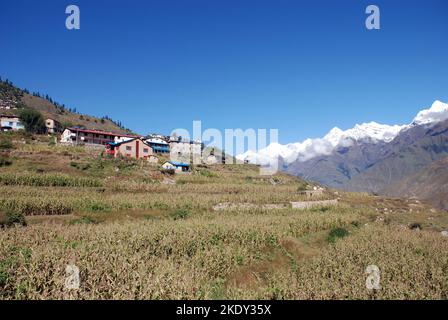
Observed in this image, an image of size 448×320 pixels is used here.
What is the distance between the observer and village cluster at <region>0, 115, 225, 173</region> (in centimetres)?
7250

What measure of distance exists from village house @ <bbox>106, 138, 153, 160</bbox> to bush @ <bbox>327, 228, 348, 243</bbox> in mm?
50421

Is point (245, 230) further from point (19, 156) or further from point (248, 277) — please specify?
Result: point (19, 156)

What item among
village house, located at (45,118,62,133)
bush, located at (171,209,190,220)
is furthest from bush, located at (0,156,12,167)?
village house, located at (45,118,62,133)

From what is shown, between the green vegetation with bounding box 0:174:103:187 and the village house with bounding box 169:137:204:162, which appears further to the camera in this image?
the village house with bounding box 169:137:204:162

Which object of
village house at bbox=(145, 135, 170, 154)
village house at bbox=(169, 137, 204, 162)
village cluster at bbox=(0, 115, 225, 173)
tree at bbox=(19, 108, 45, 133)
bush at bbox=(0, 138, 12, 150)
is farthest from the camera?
village house at bbox=(169, 137, 204, 162)

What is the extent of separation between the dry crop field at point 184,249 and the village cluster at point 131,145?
81.5ft

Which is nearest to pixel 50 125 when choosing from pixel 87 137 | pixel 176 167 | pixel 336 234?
pixel 87 137

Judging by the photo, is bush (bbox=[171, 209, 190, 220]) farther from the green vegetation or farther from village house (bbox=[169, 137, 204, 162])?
village house (bbox=[169, 137, 204, 162])

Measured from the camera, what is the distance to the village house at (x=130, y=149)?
72.6m

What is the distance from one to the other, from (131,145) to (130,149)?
0.91 m

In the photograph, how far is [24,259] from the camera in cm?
1380

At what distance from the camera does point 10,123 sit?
96.1 meters

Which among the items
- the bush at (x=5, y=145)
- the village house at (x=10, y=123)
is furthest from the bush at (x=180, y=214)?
the village house at (x=10, y=123)
